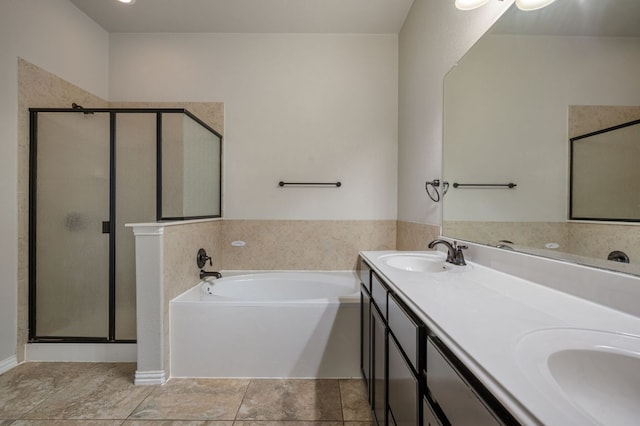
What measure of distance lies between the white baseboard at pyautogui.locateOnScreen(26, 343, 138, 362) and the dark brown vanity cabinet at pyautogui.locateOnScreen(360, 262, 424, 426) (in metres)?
1.73

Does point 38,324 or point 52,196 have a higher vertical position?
point 52,196

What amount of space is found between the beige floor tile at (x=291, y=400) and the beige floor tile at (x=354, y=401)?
1.5 inches

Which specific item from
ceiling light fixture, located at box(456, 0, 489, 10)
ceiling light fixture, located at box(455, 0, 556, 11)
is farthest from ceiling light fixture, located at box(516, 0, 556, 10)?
ceiling light fixture, located at box(456, 0, 489, 10)

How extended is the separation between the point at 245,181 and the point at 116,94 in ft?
5.08

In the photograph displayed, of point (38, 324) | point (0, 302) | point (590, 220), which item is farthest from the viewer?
point (38, 324)

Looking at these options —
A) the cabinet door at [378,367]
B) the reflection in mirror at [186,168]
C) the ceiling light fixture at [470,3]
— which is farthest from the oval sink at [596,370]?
the reflection in mirror at [186,168]

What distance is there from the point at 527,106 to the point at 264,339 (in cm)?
190

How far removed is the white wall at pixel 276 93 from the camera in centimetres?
266

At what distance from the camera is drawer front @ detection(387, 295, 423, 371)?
79 cm

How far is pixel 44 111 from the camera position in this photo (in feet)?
6.53

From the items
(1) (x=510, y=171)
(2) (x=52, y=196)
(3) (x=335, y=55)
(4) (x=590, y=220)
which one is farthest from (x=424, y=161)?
(2) (x=52, y=196)

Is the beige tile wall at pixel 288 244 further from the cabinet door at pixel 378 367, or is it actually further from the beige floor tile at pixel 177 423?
the beige floor tile at pixel 177 423

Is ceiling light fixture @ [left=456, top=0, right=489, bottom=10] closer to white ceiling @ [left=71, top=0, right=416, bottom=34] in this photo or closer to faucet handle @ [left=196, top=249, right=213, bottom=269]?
white ceiling @ [left=71, top=0, right=416, bottom=34]

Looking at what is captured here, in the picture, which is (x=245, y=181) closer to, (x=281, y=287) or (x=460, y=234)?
(x=281, y=287)
